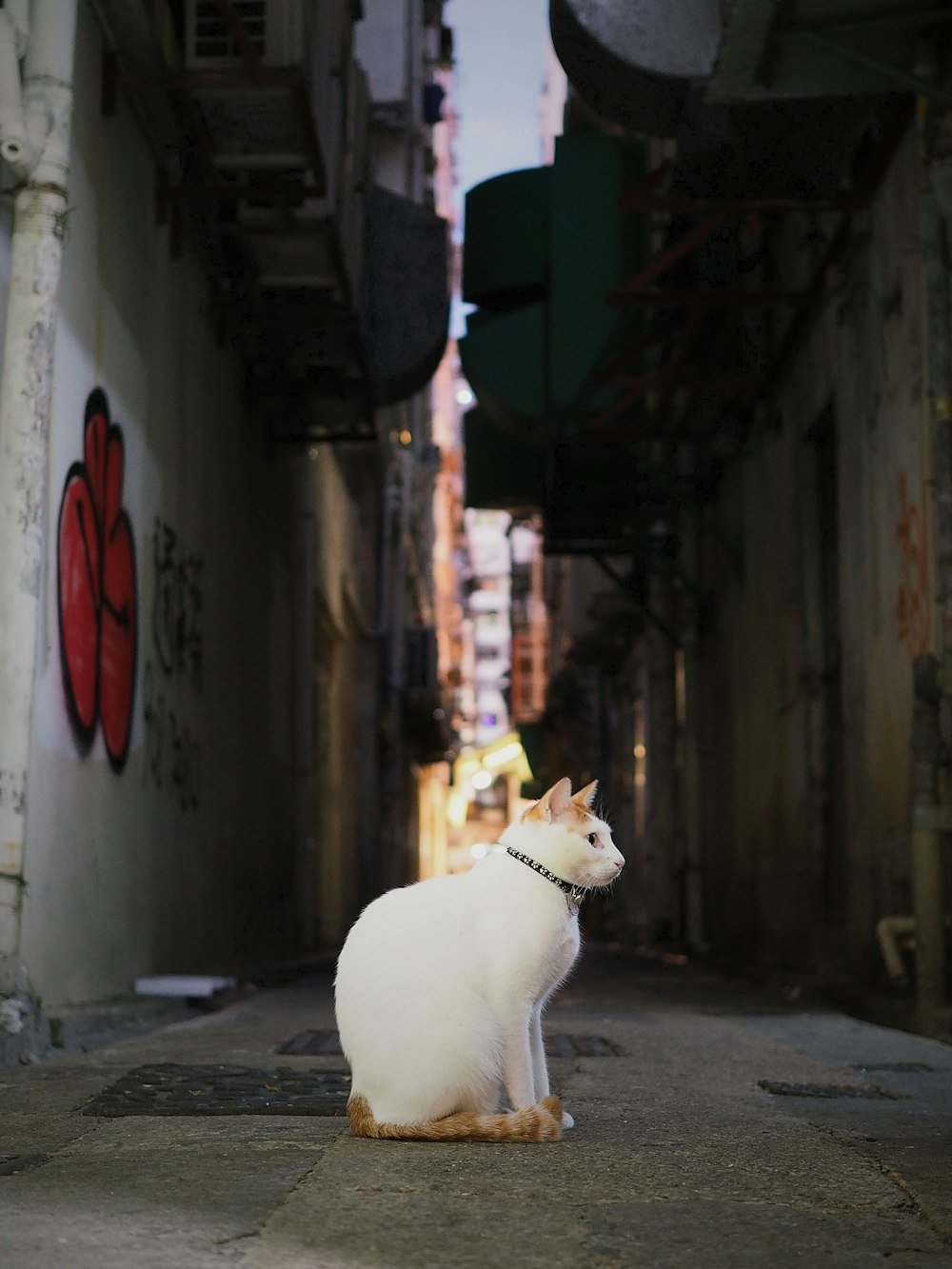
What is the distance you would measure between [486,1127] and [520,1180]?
0.43 meters

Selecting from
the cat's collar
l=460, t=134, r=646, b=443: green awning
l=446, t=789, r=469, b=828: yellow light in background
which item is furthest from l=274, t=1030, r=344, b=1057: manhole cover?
l=446, t=789, r=469, b=828: yellow light in background

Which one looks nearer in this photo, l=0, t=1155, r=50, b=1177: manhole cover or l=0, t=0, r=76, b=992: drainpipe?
l=0, t=1155, r=50, b=1177: manhole cover

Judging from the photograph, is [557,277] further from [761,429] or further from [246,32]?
[246,32]

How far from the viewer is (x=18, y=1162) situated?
4113mm

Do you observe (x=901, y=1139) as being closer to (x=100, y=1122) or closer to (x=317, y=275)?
(x=100, y=1122)

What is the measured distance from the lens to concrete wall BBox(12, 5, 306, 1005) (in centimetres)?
841

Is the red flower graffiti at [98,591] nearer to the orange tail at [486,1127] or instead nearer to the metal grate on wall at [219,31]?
the metal grate on wall at [219,31]

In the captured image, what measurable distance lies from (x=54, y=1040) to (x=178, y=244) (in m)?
6.62

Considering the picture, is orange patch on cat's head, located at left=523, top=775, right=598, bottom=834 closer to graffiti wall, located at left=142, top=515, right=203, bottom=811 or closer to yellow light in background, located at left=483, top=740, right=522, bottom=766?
graffiti wall, located at left=142, top=515, right=203, bottom=811

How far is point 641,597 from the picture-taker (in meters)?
21.8

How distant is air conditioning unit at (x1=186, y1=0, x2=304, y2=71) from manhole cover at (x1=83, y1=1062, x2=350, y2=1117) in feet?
20.4

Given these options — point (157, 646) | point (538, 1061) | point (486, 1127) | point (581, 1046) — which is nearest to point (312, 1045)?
point (581, 1046)

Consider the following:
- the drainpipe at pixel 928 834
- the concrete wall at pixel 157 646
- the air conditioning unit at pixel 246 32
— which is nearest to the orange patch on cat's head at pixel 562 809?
the concrete wall at pixel 157 646

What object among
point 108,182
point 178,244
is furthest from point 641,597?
point 108,182
